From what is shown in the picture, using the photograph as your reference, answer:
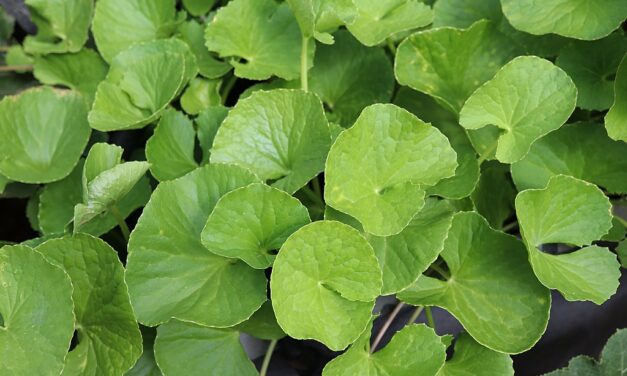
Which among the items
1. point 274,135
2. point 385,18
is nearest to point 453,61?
point 385,18

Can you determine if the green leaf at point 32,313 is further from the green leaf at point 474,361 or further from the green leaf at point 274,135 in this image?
the green leaf at point 474,361

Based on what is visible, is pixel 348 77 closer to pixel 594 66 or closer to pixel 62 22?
pixel 594 66

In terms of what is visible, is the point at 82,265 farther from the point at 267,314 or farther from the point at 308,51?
the point at 308,51

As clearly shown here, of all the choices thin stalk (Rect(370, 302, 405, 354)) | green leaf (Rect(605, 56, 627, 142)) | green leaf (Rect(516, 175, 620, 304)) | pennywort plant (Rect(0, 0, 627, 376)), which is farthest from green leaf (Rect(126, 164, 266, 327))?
green leaf (Rect(605, 56, 627, 142))

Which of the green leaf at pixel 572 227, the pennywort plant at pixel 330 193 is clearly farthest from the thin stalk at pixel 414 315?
the green leaf at pixel 572 227

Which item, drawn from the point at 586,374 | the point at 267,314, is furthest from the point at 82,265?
the point at 586,374
